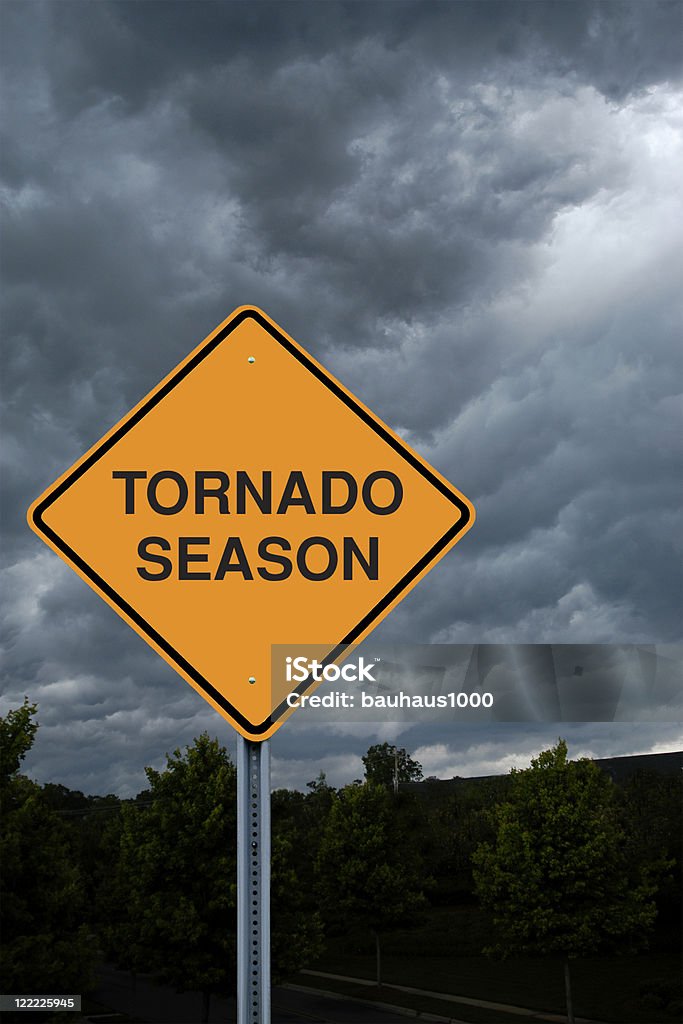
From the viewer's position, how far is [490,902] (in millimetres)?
30562

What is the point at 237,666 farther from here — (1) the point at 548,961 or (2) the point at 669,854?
(1) the point at 548,961

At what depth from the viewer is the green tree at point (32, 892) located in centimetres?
1630

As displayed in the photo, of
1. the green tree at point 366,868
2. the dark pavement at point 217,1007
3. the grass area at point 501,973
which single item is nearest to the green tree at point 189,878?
the dark pavement at point 217,1007

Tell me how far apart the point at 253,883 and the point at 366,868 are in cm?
3956

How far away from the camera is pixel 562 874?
27859 mm

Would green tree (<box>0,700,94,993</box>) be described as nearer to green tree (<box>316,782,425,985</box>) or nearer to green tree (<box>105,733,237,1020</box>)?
A: green tree (<box>105,733,237,1020</box>)

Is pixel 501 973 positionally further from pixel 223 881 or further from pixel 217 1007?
pixel 223 881

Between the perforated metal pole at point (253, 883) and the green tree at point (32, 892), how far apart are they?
14701 millimetres

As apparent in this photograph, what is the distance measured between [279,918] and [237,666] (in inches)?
1044

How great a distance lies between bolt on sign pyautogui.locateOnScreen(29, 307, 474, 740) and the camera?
127 inches

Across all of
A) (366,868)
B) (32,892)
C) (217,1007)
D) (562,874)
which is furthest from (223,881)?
(217,1007)

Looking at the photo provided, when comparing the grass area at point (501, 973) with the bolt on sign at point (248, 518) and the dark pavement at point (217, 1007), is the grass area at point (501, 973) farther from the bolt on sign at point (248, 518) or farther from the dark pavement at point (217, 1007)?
the bolt on sign at point (248, 518)

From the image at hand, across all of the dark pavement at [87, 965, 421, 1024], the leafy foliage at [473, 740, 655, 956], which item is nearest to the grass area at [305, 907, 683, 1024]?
the dark pavement at [87, 965, 421, 1024]

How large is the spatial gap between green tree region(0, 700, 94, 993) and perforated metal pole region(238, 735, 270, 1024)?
14.7 meters
